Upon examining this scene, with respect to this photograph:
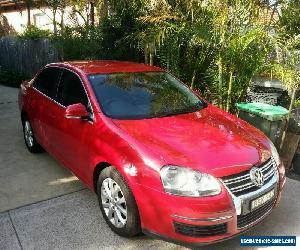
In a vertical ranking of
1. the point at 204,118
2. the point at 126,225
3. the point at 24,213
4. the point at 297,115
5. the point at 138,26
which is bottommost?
the point at 24,213

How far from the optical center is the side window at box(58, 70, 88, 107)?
4385 millimetres

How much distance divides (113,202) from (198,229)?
3.08 feet

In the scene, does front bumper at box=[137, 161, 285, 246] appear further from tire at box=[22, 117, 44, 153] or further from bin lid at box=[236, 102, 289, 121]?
tire at box=[22, 117, 44, 153]

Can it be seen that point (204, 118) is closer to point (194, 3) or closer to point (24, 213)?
point (24, 213)

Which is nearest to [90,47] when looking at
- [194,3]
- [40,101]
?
[194,3]

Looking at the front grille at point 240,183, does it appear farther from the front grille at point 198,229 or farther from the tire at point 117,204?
the tire at point 117,204

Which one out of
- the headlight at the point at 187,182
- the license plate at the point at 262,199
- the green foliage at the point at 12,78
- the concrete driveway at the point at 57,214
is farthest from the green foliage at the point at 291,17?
the green foliage at the point at 12,78

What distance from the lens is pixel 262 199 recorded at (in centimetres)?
338

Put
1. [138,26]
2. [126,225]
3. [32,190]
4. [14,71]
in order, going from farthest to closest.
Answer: [14,71]
[138,26]
[32,190]
[126,225]

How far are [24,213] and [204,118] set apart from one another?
7.43 ft

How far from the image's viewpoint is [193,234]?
314 cm

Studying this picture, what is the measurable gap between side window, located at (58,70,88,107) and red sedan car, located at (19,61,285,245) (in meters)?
0.02

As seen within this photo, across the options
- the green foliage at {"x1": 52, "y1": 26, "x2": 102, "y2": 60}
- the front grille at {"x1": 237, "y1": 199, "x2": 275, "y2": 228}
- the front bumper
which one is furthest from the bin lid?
the green foliage at {"x1": 52, "y1": 26, "x2": 102, "y2": 60}

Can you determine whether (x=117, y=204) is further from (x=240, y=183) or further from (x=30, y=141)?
(x=30, y=141)
